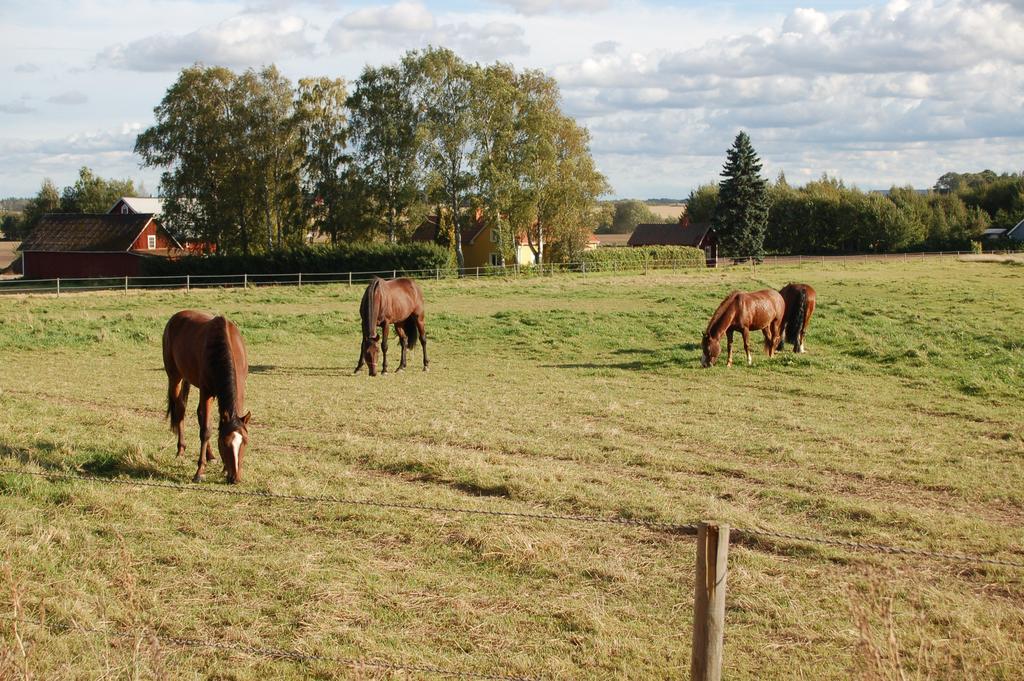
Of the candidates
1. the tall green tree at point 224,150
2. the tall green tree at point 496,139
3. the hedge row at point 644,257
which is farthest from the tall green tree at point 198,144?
the hedge row at point 644,257

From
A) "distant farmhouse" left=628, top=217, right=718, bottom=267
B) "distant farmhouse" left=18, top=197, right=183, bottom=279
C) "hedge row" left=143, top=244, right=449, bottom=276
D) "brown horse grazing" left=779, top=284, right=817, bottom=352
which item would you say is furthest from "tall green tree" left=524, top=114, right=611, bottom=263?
"brown horse grazing" left=779, top=284, right=817, bottom=352

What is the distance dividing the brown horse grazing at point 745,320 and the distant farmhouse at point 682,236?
171 feet

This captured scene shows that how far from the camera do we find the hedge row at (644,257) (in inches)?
2351

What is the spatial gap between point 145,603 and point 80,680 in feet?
3.34

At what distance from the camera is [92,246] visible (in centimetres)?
6194

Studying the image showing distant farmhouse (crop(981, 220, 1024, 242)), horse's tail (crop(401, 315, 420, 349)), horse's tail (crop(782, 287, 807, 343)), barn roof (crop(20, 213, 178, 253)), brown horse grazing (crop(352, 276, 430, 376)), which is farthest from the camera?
distant farmhouse (crop(981, 220, 1024, 242))

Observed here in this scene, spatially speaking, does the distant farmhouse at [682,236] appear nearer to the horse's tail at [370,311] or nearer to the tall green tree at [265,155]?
the tall green tree at [265,155]

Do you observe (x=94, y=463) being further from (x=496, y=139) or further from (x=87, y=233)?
(x=87, y=233)

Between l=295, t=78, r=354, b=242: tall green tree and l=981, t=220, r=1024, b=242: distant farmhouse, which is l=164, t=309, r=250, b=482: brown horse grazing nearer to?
l=295, t=78, r=354, b=242: tall green tree

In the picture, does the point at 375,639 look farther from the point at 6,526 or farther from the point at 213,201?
the point at 213,201

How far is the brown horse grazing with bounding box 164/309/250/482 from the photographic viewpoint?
8727 millimetres

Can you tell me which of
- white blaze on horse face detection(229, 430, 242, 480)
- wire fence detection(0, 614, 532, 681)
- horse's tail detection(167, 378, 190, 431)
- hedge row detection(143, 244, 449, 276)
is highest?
hedge row detection(143, 244, 449, 276)

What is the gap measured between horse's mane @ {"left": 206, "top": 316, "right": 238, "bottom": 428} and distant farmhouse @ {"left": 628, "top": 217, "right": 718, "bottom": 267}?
64.4m

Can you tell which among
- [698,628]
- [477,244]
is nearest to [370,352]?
[698,628]
